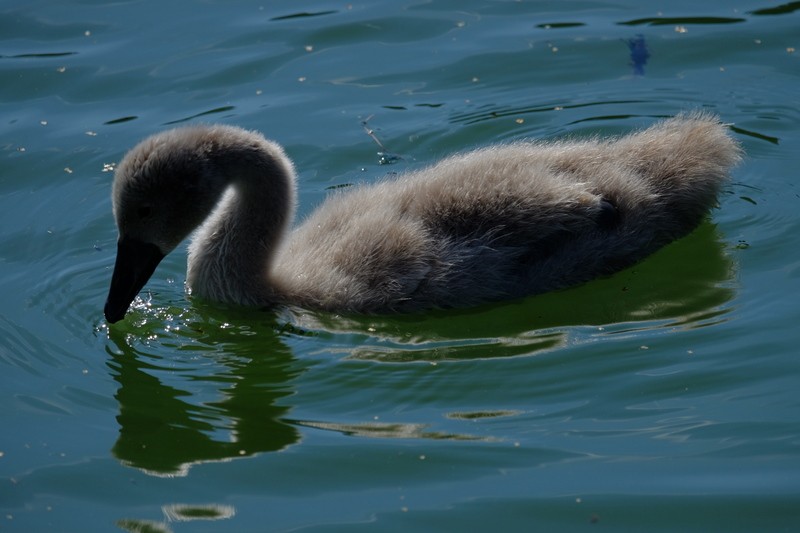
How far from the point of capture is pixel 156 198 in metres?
6.97

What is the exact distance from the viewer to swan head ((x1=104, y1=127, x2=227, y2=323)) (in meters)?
6.89

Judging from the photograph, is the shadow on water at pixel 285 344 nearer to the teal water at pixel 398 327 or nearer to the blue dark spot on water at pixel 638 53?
the teal water at pixel 398 327

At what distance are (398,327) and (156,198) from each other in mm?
1427

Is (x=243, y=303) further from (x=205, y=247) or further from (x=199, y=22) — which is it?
(x=199, y=22)

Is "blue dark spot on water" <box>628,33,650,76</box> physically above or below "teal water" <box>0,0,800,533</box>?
above

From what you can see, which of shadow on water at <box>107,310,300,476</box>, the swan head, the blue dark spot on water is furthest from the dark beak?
the blue dark spot on water

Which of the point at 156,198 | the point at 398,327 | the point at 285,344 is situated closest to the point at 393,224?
the point at 398,327

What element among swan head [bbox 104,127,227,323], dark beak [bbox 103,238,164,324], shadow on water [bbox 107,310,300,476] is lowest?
shadow on water [bbox 107,310,300,476]

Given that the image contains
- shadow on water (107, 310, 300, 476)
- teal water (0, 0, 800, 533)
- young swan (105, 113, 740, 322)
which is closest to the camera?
teal water (0, 0, 800, 533)

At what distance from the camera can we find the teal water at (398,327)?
5672 mm

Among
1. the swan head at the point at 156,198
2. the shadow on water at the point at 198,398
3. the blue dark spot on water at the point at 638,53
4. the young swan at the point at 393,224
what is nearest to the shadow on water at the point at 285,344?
the shadow on water at the point at 198,398

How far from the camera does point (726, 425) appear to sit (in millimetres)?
5973

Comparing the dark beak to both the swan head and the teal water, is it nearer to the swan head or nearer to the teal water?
the swan head

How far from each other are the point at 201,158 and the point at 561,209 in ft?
6.31
